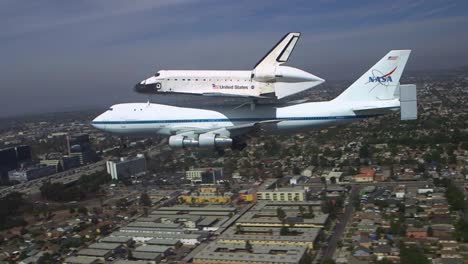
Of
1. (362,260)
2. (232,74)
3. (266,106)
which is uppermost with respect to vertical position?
(232,74)

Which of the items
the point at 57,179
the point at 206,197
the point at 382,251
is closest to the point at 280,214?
the point at 382,251

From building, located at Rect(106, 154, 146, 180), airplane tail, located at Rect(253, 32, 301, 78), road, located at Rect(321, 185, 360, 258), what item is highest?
airplane tail, located at Rect(253, 32, 301, 78)

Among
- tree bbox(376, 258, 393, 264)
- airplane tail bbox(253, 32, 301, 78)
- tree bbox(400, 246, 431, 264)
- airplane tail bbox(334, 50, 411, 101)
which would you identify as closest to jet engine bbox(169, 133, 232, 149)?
airplane tail bbox(253, 32, 301, 78)

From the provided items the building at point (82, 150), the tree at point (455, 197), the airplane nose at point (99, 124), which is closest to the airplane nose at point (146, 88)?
the airplane nose at point (99, 124)

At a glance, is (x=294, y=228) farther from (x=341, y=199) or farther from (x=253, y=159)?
(x=253, y=159)

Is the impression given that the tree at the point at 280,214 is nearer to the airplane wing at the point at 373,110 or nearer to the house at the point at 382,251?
the house at the point at 382,251

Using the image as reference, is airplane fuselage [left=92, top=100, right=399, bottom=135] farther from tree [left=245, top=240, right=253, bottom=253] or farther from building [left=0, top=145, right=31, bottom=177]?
building [left=0, top=145, right=31, bottom=177]

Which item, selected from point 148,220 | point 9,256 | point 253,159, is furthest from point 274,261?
point 253,159
